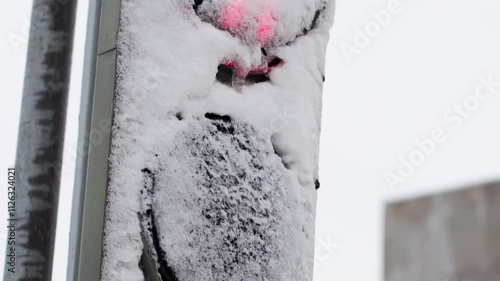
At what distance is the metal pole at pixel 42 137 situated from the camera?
245 cm

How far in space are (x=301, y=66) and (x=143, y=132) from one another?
0.59 m

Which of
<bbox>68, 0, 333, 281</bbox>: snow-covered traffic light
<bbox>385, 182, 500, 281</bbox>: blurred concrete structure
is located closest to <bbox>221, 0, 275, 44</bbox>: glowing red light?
<bbox>68, 0, 333, 281</bbox>: snow-covered traffic light

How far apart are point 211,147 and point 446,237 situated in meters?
11.1

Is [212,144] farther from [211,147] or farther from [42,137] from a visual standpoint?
[42,137]

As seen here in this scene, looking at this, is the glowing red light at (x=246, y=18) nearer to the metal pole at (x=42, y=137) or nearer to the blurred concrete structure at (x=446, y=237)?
the metal pole at (x=42, y=137)

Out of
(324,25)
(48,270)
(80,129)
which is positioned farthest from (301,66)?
(48,270)

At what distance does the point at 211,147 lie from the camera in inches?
88.7

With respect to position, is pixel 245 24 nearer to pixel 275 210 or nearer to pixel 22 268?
pixel 275 210

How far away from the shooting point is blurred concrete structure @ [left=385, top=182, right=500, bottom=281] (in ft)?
39.9

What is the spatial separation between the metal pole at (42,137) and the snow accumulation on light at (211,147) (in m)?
0.47

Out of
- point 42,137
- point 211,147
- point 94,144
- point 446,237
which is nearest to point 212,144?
point 211,147

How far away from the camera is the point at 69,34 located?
268 centimetres

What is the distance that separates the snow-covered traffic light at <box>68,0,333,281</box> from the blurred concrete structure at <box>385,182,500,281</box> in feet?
32.6

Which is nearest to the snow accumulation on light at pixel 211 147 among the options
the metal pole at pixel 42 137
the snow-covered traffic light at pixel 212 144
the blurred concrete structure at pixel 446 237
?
the snow-covered traffic light at pixel 212 144
